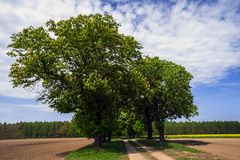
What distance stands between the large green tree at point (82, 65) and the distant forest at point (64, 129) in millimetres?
105907

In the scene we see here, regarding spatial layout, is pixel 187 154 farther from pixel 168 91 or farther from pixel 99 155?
pixel 168 91

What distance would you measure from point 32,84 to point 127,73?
41.2ft

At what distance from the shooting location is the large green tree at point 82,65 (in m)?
40.1

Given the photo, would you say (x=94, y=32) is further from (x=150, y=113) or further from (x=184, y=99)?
(x=150, y=113)

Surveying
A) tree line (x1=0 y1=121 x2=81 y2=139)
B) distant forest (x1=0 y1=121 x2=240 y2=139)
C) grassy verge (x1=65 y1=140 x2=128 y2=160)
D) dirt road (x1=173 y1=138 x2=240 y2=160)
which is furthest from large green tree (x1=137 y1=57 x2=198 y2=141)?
tree line (x1=0 y1=121 x2=81 y2=139)

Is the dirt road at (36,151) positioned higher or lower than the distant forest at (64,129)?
lower

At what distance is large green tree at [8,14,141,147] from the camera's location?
1578 inches

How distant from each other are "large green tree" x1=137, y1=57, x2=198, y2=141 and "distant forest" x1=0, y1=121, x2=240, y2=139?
267 ft

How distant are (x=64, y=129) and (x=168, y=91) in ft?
399

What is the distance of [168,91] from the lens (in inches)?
2490

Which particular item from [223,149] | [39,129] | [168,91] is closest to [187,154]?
[223,149]

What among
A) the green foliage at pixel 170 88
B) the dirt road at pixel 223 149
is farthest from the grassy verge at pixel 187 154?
the green foliage at pixel 170 88

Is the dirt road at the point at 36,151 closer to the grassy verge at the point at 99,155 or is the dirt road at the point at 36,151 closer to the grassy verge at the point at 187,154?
the grassy verge at the point at 99,155

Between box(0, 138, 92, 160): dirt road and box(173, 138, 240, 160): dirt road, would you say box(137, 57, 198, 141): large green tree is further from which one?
box(0, 138, 92, 160): dirt road
